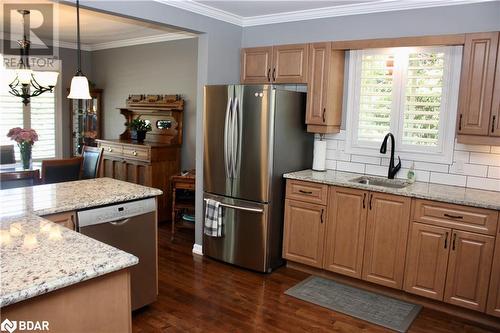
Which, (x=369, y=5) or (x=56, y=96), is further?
(x=56, y=96)

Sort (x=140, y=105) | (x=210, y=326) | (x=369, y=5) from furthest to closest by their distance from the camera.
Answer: (x=140, y=105), (x=369, y=5), (x=210, y=326)

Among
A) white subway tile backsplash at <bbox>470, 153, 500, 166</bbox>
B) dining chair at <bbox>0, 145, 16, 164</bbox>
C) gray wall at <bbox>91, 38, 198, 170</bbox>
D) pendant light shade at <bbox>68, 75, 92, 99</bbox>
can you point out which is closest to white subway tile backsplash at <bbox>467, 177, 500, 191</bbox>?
white subway tile backsplash at <bbox>470, 153, 500, 166</bbox>

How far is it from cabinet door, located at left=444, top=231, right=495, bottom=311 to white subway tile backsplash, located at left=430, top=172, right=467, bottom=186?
2.10ft

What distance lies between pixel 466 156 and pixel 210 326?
251cm

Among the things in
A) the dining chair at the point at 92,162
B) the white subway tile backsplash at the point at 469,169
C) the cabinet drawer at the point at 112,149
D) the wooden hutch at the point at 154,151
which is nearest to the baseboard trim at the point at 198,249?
the wooden hutch at the point at 154,151

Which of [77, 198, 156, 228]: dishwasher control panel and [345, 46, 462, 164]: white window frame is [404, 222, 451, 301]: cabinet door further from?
[77, 198, 156, 228]: dishwasher control panel

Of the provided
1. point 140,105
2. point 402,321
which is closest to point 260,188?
point 402,321

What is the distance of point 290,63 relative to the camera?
Result: 4.06 metres

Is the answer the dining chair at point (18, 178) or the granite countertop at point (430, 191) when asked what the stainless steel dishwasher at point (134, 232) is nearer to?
the granite countertop at point (430, 191)

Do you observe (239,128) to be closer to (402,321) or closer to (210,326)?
(210,326)

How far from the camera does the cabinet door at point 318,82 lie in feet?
12.6

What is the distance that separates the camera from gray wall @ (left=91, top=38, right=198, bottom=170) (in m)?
5.41

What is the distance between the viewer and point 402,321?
3006 mm

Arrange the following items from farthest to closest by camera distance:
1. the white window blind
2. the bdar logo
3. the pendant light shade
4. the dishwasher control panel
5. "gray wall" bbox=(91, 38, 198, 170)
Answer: the white window blind, "gray wall" bbox=(91, 38, 198, 170), the pendant light shade, the dishwasher control panel, the bdar logo
